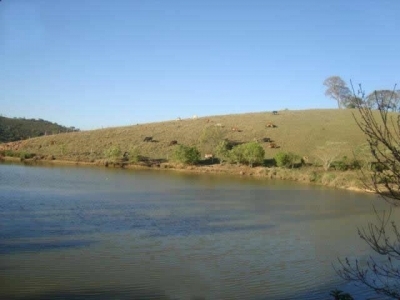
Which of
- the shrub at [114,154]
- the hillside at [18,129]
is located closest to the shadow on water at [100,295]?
the shrub at [114,154]

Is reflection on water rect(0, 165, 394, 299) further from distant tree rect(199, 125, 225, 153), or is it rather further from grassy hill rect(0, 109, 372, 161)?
distant tree rect(199, 125, 225, 153)

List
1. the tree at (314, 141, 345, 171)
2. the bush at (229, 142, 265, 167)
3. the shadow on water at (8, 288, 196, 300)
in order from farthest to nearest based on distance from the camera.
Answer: the bush at (229, 142, 265, 167), the tree at (314, 141, 345, 171), the shadow on water at (8, 288, 196, 300)

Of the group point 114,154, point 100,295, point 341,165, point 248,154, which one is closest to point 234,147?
point 248,154

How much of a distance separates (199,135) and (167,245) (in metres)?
56.7

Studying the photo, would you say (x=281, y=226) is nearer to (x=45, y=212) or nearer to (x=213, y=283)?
(x=213, y=283)

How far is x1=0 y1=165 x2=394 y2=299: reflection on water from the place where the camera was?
11.1m

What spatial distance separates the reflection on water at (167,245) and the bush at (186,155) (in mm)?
27034

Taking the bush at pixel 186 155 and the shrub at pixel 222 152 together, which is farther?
the shrub at pixel 222 152

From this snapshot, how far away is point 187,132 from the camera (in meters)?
74.8

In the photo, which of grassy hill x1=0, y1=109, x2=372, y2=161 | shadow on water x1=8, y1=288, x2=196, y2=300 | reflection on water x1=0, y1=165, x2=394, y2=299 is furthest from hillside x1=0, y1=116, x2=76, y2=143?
shadow on water x1=8, y1=288, x2=196, y2=300

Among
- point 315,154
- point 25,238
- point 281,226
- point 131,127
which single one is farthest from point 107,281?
point 131,127

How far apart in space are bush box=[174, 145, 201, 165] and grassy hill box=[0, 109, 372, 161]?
3.94 m

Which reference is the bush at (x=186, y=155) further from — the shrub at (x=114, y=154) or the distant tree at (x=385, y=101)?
the distant tree at (x=385, y=101)

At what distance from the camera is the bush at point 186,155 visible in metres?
55.6
